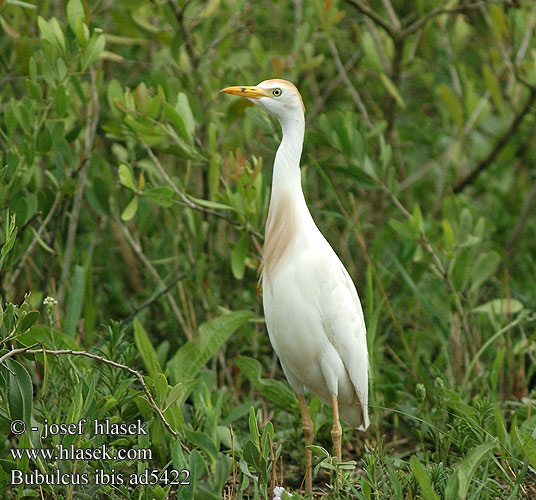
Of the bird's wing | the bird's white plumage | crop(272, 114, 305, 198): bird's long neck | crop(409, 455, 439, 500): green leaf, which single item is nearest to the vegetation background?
crop(409, 455, 439, 500): green leaf

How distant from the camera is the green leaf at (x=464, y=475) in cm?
197

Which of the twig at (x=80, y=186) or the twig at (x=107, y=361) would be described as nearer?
the twig at (x=107, y=361)

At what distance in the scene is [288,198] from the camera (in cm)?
250

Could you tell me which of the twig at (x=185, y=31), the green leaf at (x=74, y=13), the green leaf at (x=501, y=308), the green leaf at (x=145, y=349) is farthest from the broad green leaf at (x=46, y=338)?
the green leaf at (x=501, y=308)

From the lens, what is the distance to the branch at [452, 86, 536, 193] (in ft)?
12.5

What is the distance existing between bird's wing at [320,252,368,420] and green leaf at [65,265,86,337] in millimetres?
1091

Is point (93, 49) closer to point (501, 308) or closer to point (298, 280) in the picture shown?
point (298, 280)

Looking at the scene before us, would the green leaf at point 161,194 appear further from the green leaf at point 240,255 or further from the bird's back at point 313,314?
the bird's back at point 313,314

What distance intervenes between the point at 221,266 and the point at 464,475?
215cm

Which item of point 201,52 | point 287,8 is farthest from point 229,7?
point 287,8

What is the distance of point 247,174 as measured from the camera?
294 centimetres

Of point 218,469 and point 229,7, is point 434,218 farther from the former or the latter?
point 218,469

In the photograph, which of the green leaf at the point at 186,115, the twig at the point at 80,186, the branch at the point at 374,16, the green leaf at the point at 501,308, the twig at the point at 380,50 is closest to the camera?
the green leaf at the point at 186,115

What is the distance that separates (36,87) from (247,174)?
92cm
